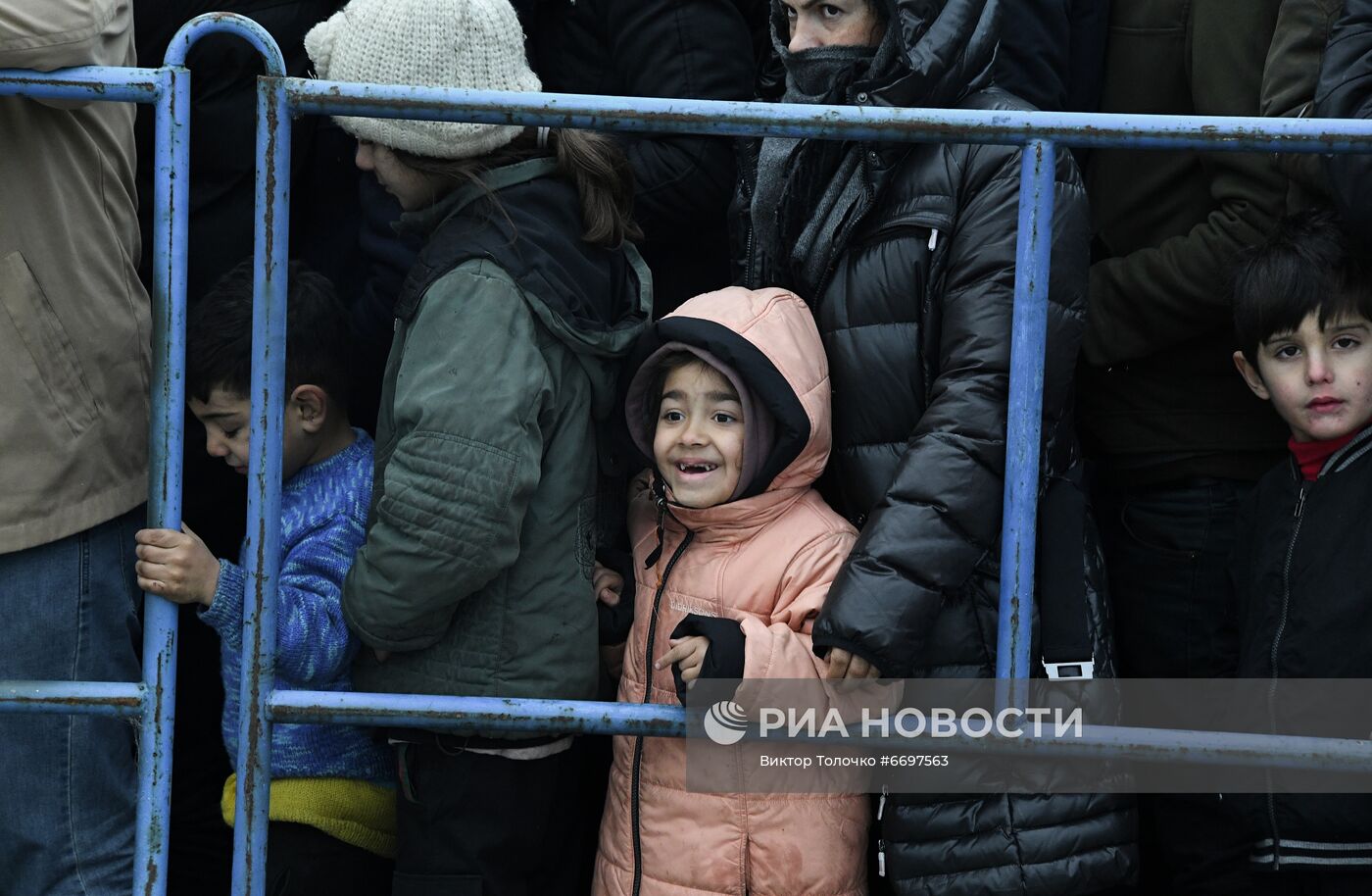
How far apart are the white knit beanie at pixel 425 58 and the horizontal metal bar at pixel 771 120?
0.40m

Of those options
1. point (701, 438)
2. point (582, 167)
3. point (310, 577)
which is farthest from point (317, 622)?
point (582, 167)

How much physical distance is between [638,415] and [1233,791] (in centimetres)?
113

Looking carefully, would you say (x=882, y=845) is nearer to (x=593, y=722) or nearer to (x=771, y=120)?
(x=593, y=722)

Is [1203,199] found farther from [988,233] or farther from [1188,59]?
[988,233]

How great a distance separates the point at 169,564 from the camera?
2.25m

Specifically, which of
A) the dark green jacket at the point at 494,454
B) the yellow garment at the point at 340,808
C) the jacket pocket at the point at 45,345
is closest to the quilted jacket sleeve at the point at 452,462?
the dark green jacket at the point at 494,454

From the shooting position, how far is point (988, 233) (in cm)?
240

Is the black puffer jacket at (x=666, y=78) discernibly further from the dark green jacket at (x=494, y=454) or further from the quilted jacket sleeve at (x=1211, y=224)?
the quilted jacket sleeve at (x=1211, y=224)

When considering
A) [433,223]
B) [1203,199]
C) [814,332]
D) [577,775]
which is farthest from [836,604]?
[1203,199]

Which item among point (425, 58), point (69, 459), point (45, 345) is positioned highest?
point (425, 58)

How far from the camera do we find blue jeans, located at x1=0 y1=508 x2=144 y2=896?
2436mm

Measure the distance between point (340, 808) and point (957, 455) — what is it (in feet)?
3.86

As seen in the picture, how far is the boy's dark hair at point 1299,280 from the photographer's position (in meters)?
2.52
